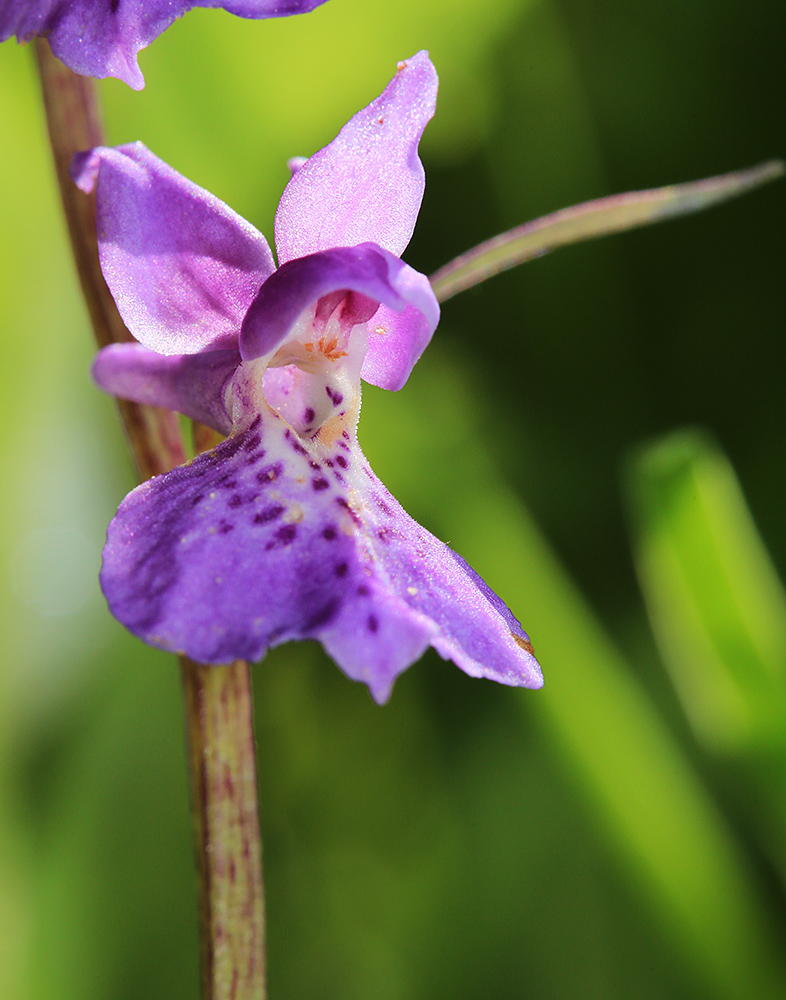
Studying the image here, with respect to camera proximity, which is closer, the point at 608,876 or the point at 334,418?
the point at 334,418

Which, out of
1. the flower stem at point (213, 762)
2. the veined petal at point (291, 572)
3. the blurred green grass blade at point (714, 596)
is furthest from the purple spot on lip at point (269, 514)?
the blurred green grass blade at point (714, 596)

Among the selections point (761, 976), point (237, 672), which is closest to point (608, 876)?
point (761, 976)

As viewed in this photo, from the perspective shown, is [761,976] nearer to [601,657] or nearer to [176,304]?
[601,657]

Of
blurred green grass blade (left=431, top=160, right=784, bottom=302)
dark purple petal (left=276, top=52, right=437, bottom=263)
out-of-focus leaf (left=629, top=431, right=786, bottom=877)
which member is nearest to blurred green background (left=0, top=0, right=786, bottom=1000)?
out-of-focus leaf (left=629, top=431, right=786, bottom=877)

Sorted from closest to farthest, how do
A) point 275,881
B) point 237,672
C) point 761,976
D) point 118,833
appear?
point 237,672, point 761,976, point 118,833, point 275,881

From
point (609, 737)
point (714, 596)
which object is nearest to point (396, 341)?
point (714, 596)

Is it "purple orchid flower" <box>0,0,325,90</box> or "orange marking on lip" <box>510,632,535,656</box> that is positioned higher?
"purple orchid flower" <box>0,0,325,90</box>

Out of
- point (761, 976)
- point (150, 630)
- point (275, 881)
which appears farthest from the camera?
point (275, 881)

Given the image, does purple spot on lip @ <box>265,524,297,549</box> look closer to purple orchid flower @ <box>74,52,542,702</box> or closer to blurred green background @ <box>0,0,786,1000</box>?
purple orchid flower @ <box>74,52,542,702</box>

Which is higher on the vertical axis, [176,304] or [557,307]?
[557,307]
